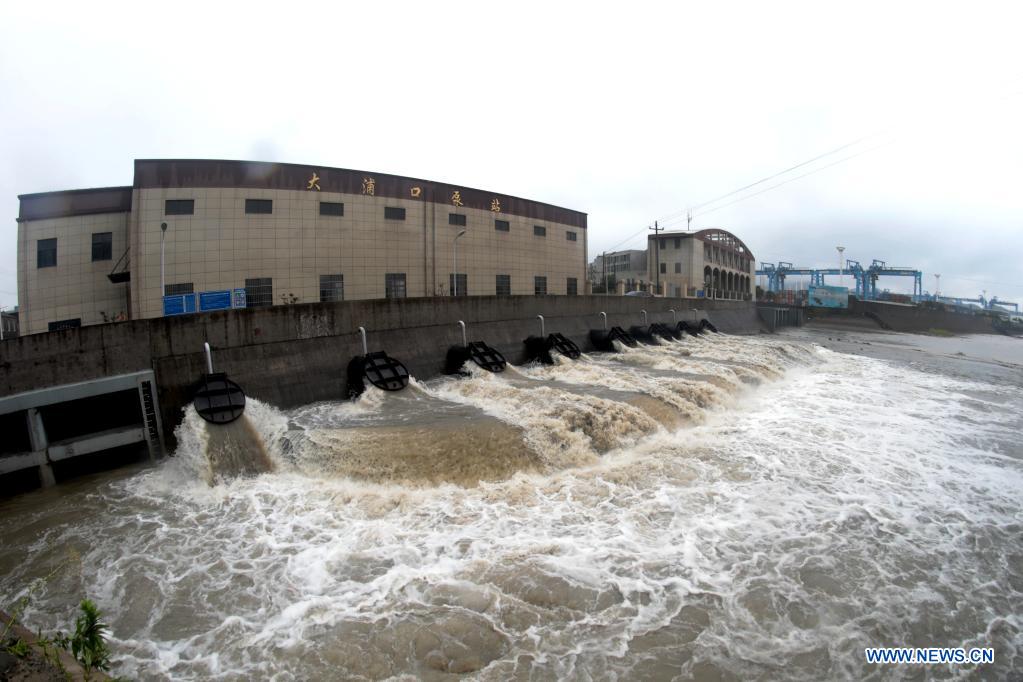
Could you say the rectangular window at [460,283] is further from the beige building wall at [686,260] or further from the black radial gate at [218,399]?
the beige building wall at [686,260]

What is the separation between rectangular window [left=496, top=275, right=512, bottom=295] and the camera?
2753 centimetres

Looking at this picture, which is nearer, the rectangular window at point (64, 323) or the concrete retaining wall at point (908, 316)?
the rectangular window at point (64, 323)

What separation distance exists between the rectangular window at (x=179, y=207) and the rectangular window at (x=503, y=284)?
15.4m

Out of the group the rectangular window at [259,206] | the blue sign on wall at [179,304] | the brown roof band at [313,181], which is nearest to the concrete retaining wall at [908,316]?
the brown roof band at [313,181]

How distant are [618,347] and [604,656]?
53.4 ft

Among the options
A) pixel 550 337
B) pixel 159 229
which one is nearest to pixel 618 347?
pixel 550 337

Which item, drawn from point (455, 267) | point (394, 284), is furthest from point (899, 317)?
point (394, 284)

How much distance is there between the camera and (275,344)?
11.2 m

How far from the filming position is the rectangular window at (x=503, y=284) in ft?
90.3

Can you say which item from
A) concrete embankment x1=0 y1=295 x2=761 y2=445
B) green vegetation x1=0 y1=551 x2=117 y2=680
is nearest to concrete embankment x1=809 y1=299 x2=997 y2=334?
concrete embankment x1=0 y1=295 x2=761 y2=445

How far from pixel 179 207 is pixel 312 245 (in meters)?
5.16

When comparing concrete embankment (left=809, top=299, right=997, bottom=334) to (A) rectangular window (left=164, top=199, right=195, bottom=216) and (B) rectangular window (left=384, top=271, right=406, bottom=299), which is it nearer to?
(B) rectangular window (left=384, top=271, right=406, bottom=299)

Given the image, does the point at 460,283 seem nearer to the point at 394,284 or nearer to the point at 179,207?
the point at 394,284

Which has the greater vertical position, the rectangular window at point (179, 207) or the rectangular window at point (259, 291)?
the rectangular window at point (179, 207)
